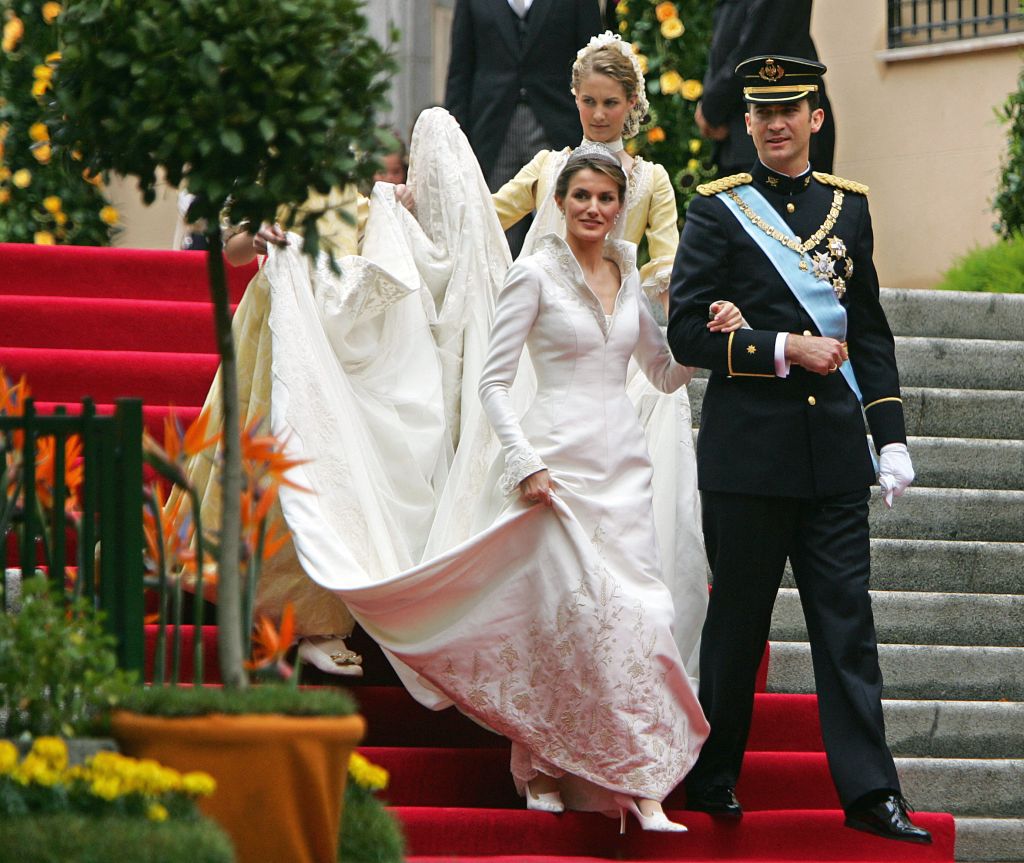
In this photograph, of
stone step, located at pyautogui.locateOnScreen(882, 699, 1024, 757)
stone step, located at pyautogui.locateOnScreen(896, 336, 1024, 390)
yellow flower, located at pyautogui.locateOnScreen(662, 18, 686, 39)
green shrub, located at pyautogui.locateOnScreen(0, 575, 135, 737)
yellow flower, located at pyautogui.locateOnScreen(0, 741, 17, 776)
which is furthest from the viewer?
yellow flower, located at pyautogui.locateOnScreen(662, 18, 686, 39)

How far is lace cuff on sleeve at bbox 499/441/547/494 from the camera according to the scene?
5.82m

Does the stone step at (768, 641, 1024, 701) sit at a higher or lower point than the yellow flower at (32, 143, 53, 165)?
lower

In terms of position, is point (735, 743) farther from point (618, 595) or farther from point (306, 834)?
point (306, 834)

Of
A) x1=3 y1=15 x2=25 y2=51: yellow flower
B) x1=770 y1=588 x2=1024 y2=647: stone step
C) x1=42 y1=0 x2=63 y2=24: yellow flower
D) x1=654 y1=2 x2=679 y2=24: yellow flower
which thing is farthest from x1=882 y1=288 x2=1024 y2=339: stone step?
A: x1=3 y1=15 x2=25 y2=51: yellow flower

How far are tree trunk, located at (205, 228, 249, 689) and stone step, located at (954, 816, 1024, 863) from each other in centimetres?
284

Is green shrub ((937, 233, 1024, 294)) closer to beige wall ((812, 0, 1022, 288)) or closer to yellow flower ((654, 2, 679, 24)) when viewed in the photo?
yellow flower ((654, 2, 679, 24))

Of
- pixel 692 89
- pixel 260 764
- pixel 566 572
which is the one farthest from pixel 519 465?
pixel 692 89

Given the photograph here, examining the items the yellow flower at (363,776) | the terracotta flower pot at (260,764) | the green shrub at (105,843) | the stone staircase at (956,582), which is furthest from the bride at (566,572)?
the green shrub at (105,843)

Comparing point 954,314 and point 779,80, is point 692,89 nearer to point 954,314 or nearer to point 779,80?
point 954,314

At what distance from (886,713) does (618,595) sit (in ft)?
5.09

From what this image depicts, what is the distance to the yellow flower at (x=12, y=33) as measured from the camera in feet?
35.1

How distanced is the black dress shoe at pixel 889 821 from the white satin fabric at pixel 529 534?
47 centimetres

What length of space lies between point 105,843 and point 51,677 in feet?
1.75

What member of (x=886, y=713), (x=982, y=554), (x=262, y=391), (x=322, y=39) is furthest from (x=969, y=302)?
(x=322, y=39)
